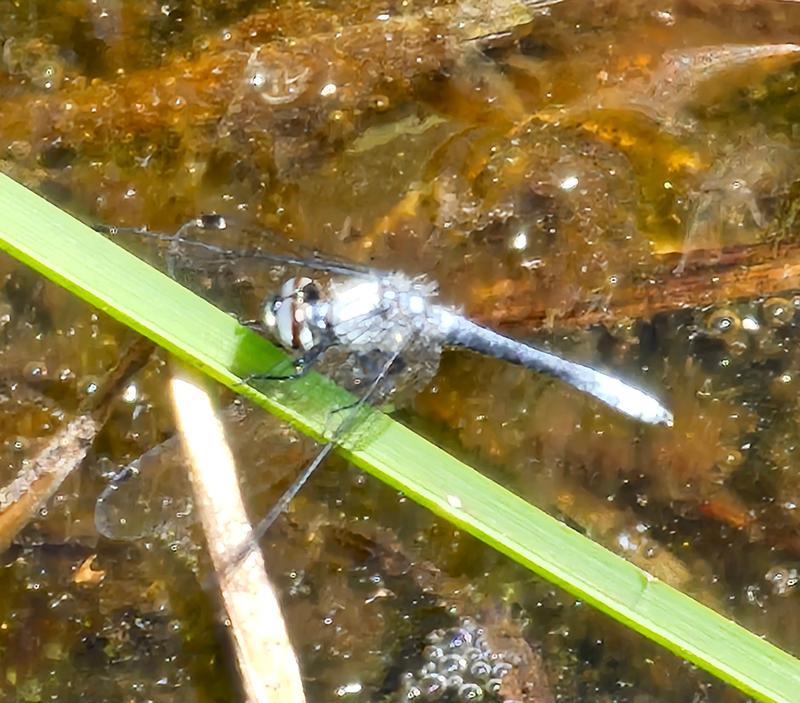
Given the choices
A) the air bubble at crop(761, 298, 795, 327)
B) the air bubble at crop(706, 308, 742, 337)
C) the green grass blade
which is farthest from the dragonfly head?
the air bubble at crop(761, 298, 795, 327)

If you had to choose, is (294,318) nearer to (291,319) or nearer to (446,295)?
(291,319)

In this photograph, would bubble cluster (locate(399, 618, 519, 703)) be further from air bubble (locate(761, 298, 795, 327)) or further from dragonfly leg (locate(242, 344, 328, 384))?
air bubble (locate(761, 298, 795, 327))

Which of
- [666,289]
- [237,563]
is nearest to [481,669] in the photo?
[237,563]

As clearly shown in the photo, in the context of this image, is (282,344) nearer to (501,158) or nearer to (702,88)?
(501,158)

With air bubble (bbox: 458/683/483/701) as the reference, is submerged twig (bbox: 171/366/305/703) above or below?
above

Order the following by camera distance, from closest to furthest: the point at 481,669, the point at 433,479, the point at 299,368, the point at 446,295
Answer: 1. the point at 433,479
2. the point at 299,368
3. the point at 481,669
4. the point at 446,295
